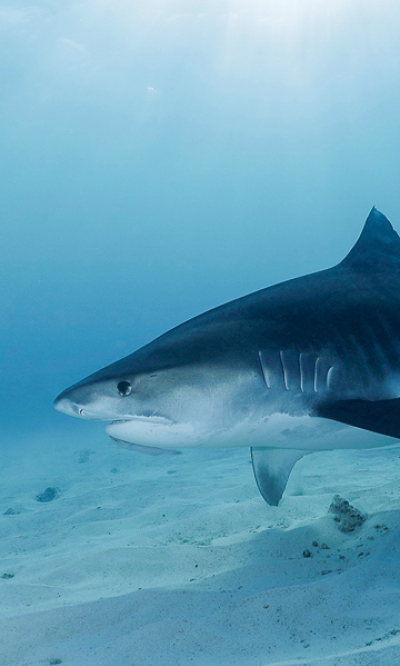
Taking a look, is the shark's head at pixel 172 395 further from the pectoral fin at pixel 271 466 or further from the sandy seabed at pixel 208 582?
the pectoral fin at pixel 271 466

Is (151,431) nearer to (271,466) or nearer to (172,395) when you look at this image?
(172,395)

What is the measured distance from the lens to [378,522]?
3.27m

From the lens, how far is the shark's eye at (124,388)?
84.8 inches

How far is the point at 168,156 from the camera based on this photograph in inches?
2141

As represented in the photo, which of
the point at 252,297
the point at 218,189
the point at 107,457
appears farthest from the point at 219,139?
the point at 252,297

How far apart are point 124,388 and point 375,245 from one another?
8.16 ft

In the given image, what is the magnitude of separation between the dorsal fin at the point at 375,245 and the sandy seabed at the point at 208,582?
1.94m

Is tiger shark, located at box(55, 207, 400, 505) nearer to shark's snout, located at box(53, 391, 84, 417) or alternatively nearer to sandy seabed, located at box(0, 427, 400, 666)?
shark's snout, located at box(53, 391, 84, 417)

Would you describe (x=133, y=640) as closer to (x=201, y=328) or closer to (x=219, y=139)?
(x=201, y=328)

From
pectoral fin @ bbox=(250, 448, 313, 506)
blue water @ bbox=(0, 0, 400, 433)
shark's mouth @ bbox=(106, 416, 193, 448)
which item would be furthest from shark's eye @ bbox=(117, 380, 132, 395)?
blue water @ bbox=(0, 0, 400, 433)

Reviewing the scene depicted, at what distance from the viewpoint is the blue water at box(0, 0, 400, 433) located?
2897 centimetres

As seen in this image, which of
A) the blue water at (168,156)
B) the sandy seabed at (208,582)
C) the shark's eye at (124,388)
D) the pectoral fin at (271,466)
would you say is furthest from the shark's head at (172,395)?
the blue water at (168,156)

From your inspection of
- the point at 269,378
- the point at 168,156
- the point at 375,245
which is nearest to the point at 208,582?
the point at 269,378

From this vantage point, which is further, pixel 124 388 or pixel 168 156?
pixel 168 156
